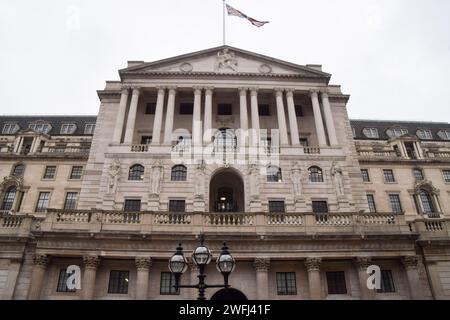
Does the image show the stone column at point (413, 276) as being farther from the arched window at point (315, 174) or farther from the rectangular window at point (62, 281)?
the rectangular window at point (62, 281)

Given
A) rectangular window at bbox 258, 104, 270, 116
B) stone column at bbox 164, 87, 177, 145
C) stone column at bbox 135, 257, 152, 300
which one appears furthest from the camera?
rectangular window at bbox 258, 104, 270, 116

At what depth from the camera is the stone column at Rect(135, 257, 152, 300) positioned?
22.3m

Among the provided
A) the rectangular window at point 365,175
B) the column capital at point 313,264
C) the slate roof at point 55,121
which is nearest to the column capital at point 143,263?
the column capital at point 313,264

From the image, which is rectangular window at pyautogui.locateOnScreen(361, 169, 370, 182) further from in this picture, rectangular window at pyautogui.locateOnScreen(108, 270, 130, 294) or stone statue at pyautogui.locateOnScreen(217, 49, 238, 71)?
rectangular window at pyautogui.locateOnScreen(108, 270, 130, 294)

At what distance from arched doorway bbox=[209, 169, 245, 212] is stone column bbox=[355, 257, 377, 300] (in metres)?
11.9

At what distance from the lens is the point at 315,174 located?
31.7 m

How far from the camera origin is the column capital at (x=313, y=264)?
2326 centimetres

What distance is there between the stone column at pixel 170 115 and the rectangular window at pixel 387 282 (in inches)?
841

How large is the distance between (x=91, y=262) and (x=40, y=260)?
3.47m

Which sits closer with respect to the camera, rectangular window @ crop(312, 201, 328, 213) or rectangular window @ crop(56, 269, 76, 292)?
rectangular window @ crop(56, 269, 76, 292)

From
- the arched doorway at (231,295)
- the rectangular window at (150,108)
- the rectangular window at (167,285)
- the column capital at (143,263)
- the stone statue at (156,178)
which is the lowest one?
the arched doorway at (231,295)

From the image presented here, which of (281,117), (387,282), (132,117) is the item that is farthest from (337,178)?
(132,117)

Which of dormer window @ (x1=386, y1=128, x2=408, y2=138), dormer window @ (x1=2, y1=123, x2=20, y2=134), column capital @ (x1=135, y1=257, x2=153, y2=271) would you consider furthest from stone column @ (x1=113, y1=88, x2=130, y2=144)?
dormer window @ (x1=386, y1=128, x2=408, y2=138)

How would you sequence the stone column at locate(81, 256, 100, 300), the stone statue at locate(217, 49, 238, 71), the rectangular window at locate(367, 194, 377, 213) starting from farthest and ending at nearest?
the rectangular window at locate(367, 194, 377, 213), the stone statue at locate(217, 49, 238, 71), the stone column at locate(81, 256, 100, 300)
